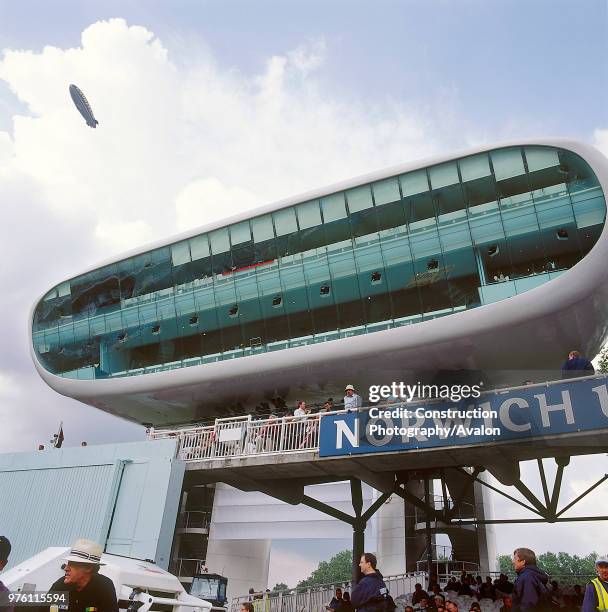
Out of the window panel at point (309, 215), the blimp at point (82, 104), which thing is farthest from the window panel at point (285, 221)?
the blimp at point (82, 104)

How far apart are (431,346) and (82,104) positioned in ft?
105

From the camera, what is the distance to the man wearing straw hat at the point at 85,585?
14.2 ft

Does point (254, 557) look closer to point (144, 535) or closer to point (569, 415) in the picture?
point (144, 535)

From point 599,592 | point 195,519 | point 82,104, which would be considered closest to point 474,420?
point 599,592

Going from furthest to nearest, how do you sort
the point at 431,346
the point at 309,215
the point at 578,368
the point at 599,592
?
the point at 309,215 → the point at 431,346 → the point at 578,368 → the point at 599,592

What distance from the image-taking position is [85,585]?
14.4 feet

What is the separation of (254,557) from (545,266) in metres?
20.8

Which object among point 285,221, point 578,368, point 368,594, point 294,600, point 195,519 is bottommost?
point 294,600

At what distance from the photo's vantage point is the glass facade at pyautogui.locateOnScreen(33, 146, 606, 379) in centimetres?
2302

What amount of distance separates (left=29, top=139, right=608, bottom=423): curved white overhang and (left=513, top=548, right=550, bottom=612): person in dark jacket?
17.2 metres

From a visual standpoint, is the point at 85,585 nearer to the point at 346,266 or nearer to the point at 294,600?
the point at 294,600

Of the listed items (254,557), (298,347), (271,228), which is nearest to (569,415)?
(298,347)

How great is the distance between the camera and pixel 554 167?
22.9 metres

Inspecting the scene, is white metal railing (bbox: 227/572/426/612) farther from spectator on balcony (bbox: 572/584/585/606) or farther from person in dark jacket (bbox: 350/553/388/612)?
person in dark jacket (bbox: 350/553/388/612)
